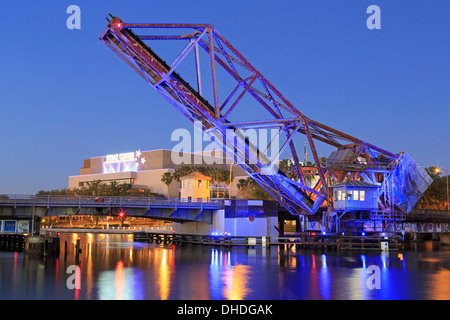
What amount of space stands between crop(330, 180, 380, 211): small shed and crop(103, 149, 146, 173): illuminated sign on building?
113 meters

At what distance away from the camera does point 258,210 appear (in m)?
61.2

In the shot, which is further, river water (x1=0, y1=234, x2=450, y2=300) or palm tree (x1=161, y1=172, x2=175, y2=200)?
palm tree (x1=161, y1=172, x2=175, y2=200)

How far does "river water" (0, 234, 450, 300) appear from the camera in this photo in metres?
23.3

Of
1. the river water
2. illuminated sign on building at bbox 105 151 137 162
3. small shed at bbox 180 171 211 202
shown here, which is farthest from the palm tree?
the river water

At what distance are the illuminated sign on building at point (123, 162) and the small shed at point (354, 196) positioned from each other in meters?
113

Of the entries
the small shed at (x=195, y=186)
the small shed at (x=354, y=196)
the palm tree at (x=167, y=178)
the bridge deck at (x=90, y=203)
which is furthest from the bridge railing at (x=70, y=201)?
the palm tree at (x=167, y=178)

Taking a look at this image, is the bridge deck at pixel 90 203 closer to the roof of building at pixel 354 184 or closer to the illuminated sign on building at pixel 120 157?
the roof of building at pixel 354 184

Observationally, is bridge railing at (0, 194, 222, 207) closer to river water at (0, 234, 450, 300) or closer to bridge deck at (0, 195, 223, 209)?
bridge deck at (0, 195, 223, 209)

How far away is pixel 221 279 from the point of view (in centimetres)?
2856

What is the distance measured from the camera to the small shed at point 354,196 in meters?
55.5

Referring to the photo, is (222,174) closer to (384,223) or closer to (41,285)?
(384,223)

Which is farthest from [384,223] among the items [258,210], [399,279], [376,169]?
[399,279]

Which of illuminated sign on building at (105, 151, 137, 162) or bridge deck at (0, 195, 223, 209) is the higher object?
illuminated sign on building at (105, 151, 137, 162)
